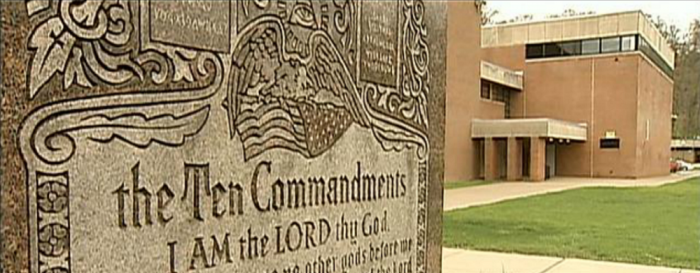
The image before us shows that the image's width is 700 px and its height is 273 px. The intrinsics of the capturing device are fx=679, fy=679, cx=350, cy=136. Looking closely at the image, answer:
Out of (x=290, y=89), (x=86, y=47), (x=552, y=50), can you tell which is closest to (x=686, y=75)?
(x=552, y=50)

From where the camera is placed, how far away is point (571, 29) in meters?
37.5

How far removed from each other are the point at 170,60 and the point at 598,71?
37.8 metres

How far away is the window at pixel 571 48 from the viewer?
123 ft

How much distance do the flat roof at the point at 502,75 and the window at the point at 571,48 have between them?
8.73 ft

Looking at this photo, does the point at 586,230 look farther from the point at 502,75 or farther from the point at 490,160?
the point at 502,75

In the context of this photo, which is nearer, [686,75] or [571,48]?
[571,48]

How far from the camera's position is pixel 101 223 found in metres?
2.15

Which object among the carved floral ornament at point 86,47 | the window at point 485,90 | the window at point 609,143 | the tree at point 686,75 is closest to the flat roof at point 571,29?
the window at point 485,90

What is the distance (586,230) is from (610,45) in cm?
2860

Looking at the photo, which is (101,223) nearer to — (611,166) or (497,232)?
(497,232)

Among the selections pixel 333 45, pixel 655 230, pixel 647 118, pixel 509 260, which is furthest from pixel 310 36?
Answer: pixel 647 118

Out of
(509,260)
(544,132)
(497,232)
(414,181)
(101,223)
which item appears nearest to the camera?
(101,223)

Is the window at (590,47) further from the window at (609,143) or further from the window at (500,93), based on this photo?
the window at (609,143)

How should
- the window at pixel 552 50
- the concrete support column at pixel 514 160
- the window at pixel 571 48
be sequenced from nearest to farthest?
the concrete support column at pixel 514 160 < the window at pixel 571 48 < the window at pixel 552 50
